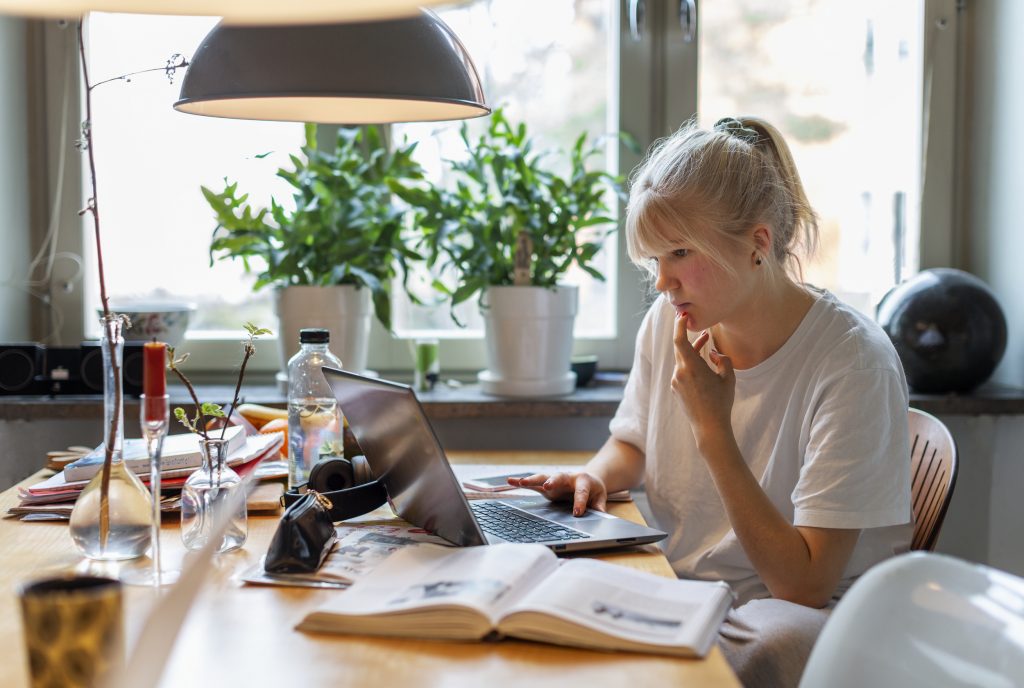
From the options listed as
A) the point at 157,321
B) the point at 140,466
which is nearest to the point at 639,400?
the point at 140,466

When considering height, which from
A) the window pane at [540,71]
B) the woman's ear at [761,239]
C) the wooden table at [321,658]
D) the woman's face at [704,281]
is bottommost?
the wooden table at [321,658]

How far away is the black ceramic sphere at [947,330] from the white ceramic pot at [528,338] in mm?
716

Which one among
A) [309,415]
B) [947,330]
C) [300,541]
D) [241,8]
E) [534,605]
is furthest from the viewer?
[947,330]

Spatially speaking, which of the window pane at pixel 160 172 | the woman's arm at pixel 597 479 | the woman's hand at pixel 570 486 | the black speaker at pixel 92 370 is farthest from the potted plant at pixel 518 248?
the woman's hand at pixel 570 486

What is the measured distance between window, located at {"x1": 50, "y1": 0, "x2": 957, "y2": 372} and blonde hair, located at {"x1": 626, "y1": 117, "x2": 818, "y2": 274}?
1056 mm

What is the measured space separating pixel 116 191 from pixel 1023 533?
2301mm

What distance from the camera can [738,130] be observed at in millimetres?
1653

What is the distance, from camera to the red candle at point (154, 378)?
42.9 inches

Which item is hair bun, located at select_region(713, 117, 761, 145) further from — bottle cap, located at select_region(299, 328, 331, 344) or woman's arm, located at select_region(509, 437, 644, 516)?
bottle cap, located at select_region(299, 328, 331, 344)

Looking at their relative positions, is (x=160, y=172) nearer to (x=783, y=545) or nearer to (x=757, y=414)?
(x=757, y=414)

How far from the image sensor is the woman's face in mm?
1562

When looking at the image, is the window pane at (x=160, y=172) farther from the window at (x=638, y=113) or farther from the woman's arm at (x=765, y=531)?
the woman's arm at (x=765, y=531)

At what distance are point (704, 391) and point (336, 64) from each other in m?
0.68

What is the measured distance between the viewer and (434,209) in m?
2.44
